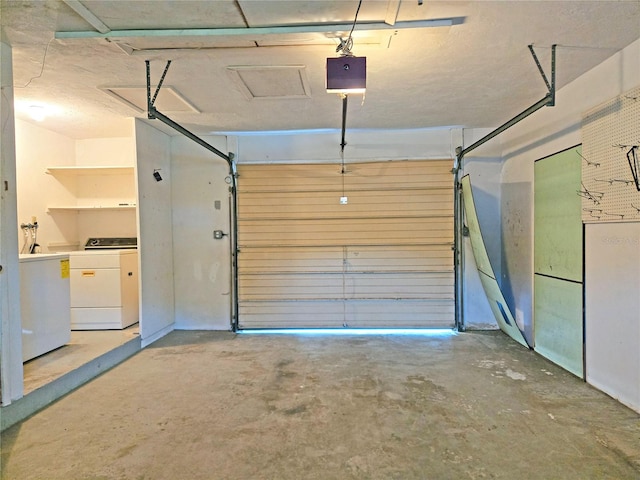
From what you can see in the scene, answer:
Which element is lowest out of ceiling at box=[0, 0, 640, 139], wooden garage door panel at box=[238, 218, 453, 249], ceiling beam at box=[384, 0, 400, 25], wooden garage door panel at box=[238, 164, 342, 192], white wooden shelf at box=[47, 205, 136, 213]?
wooden garage door panel at box=[238, 218, 453, 249]

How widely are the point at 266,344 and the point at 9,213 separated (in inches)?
112

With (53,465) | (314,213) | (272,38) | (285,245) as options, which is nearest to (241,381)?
(53,465)

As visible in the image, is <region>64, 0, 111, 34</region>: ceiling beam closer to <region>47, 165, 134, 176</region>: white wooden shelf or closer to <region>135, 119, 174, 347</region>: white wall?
<region>135, 119, 174, 347</region>: white wall

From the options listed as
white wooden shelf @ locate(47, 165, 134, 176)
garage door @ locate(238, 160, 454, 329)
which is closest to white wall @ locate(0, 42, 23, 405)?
white wooden shelf @ locate(47, 165, 134, 176)

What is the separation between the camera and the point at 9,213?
2482 millimetres

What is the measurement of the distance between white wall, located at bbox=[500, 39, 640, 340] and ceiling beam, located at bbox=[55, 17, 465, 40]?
4.21 feet

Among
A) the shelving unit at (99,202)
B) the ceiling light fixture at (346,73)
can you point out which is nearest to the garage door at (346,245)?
the shelving unit at (99,202)

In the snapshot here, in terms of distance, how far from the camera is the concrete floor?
76.9 inches

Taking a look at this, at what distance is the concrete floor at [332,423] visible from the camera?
1.95 metres

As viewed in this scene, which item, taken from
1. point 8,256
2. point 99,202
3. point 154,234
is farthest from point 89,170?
point 8,256

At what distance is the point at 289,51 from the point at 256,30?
1.24 ft

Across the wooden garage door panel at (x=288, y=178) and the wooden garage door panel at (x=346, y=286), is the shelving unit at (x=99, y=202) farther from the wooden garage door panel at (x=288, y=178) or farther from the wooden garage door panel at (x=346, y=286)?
the wooden garage door panel at (x=346, y=286)

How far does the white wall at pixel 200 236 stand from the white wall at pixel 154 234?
0.12 m

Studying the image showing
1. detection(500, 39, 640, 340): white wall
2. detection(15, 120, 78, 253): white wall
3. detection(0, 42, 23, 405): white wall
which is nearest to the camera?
detection(0, 42, 23, 405): white wall
